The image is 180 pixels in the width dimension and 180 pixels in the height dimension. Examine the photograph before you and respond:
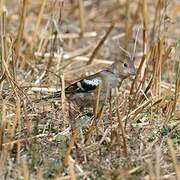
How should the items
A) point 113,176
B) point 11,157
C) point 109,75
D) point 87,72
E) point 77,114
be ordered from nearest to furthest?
point 113,176 → point 11,157 → point 77,114 → point 109,75 → point 87,72

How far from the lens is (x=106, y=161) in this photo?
4.54m

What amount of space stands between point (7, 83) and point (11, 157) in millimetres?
1348

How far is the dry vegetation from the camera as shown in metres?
4.39

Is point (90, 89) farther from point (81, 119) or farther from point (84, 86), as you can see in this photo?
point (81, 119)

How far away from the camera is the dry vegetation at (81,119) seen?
4391 millimetres

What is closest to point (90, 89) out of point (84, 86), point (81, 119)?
point (84, 86)

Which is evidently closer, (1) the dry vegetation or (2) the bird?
(1) the dry vegetation

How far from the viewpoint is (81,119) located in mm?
5312

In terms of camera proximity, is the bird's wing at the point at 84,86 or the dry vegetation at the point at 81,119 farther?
the bird's wing at the point at 84,86

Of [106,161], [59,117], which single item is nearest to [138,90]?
[59,117]

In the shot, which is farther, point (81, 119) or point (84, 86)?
point (84, 86)

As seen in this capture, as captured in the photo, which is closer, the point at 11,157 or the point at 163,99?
the point at 11,157

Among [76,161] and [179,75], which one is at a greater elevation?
[179,75]

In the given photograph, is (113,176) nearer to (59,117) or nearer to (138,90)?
(59,117)
